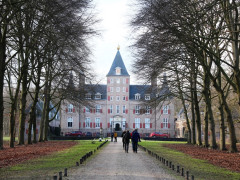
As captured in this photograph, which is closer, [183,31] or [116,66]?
[183,31]

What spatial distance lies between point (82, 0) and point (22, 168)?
729cm

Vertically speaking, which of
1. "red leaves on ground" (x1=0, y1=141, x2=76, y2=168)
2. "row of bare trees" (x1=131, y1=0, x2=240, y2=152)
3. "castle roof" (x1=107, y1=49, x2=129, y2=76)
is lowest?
"red leaves on ground" (x1=0, y1=141, x2=76, y2=168)

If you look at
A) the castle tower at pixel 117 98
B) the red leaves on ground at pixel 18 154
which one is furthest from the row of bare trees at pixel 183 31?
the castle tower at pixel 117 98

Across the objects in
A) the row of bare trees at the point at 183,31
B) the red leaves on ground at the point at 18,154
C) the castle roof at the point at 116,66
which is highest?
the castle roof at the point at 116,66

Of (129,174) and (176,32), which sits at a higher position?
(176,32)

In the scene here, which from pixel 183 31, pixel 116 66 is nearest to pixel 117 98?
pixel 116 66

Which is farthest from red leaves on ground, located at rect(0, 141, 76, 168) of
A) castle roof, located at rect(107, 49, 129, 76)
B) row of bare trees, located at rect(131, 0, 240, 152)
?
castle roof, located at rect(107, 49, 129, 76)

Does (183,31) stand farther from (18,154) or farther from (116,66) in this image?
(116,66)

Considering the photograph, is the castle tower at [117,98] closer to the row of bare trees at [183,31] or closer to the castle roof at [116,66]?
the castle roof at [116,66]

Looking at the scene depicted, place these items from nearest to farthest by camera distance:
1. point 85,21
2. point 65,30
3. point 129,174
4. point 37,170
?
point 129,174 < point 37,170 < point 65,30 < point 85,21

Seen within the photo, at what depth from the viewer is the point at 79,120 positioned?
78.0m

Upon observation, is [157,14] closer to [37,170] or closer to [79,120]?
[37,170]

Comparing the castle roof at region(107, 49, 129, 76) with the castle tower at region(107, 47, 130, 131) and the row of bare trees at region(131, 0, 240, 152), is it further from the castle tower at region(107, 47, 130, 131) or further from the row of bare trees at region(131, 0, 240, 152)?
the row of bare trees at region(131, 0, 240, 152)

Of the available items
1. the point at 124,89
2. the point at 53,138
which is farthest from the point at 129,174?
the point at 124,89
